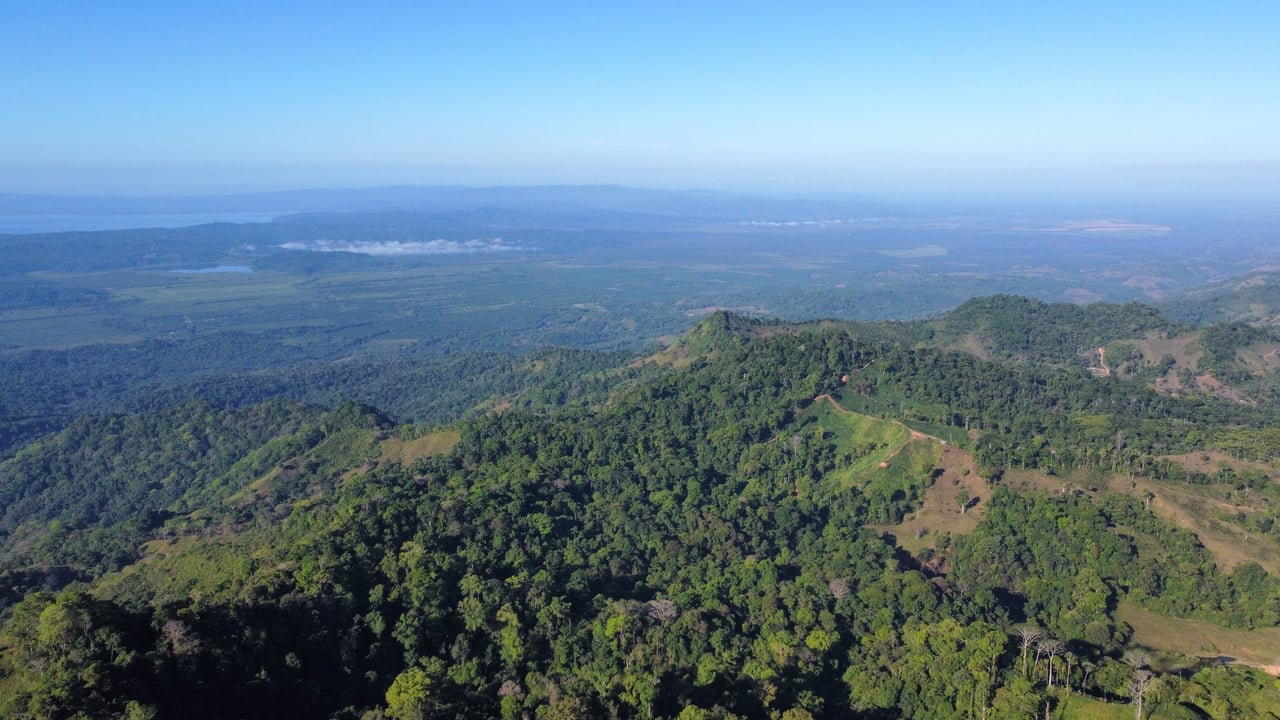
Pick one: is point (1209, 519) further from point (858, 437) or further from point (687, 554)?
point (687, 554)

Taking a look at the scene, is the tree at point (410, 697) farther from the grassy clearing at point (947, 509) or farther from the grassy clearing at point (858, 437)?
the grassy clearing at point (858, 437)

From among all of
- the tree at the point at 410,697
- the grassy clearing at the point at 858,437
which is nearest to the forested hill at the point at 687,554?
the tree at the point at 410,697

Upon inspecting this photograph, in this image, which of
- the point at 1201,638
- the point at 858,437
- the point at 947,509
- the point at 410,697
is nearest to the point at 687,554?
the point at 947,509

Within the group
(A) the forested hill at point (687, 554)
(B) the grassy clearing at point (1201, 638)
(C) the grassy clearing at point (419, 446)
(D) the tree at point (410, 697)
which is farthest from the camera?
(C) the grassy clearing at point (419, 446)

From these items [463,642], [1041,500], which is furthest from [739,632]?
[1041,500]

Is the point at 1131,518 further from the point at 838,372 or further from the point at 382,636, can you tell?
the point at 382,636

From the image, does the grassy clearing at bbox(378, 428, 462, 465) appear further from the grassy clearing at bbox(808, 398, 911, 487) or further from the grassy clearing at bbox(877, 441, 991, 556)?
the grassy clearing at bbox(877, 441, 991, 556)

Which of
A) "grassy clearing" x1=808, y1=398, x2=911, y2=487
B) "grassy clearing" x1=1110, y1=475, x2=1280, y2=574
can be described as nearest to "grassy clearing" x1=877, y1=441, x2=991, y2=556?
"grassy clearing" x1=808, y1=398, x2=911, y2=487
